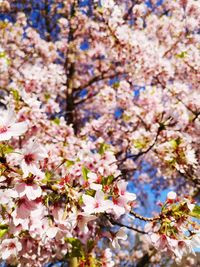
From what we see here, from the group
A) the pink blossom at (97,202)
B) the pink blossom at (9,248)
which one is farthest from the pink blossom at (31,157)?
the pink blossom at (9,248)

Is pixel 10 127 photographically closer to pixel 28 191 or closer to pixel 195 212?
pixel 28 191

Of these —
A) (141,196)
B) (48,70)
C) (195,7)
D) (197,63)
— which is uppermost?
(195,7)

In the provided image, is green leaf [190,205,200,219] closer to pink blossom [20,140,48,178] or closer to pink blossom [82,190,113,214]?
pink blossom [82,190,113,214]

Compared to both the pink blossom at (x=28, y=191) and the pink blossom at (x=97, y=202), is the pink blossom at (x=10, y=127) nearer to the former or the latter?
the pink blossom at (x=28, y=191)

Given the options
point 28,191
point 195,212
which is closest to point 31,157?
point 28,191

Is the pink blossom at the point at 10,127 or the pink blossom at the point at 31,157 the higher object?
the pink blossom at the point at 10,127

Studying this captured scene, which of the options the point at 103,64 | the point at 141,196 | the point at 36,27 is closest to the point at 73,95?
the point at 103,64

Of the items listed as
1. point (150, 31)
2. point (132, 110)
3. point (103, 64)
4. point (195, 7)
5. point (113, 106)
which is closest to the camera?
point (132, 110)

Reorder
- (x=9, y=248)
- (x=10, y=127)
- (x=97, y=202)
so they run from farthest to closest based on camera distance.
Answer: (x=9, y=248) → (x=97, y=202) → (x=10, y=127)

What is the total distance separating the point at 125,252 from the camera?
1579cm

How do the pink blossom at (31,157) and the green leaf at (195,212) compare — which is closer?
the pink blossom at (31,157)

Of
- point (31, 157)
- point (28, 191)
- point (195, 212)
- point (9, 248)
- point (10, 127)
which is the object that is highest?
point (10, 127)

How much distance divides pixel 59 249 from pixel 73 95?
265 inches

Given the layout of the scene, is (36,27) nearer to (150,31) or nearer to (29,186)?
(150,31)
